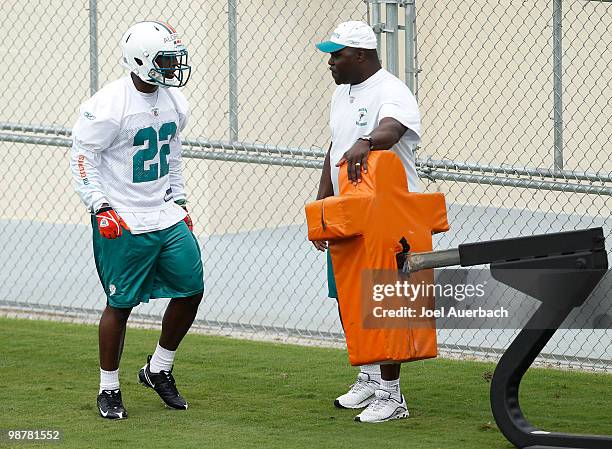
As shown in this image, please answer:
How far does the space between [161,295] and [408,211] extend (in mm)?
1335

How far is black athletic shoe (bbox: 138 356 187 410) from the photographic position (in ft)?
21.2

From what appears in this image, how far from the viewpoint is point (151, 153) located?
629 centimetres

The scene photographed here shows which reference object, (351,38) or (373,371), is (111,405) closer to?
(373,371)

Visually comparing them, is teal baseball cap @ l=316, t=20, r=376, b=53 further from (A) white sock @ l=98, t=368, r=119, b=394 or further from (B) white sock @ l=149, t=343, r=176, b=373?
(A) white sock @ l=98, t=368, r=119, b=394

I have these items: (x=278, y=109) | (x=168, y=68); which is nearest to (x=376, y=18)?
(x=168, y=68)

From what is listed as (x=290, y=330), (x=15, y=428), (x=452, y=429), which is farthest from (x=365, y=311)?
(x=290, y=330)

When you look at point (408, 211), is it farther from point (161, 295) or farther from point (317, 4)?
point (317, 4)

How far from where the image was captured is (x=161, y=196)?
636 centimetres

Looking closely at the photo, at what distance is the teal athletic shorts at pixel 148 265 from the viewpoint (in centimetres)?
623

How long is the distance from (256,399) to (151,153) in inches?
55.2

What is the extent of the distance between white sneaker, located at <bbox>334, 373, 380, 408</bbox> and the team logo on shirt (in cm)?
132

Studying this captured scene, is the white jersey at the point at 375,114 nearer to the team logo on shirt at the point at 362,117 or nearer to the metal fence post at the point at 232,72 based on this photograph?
the team logo on shirt at the point at 362,117

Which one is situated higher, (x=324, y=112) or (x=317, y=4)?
(x=317, y=4)

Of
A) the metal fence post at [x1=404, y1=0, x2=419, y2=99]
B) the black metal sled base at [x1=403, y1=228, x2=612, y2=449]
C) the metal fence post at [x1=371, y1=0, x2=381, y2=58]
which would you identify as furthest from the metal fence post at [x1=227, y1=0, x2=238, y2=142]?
the black metal sled base at [x1=403, y1=228, x2=612, y2=449]
